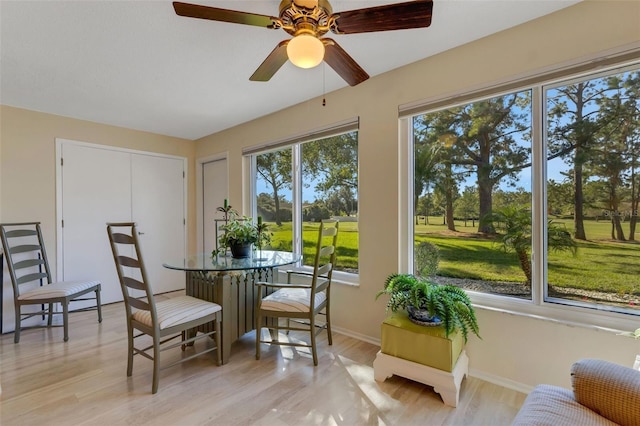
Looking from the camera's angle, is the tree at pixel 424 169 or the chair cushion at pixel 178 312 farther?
the tree at pixel 424 169

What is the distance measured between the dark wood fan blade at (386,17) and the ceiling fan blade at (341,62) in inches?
2.9

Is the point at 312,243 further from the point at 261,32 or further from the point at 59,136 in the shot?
the point at 59,136

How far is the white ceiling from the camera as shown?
1702mm

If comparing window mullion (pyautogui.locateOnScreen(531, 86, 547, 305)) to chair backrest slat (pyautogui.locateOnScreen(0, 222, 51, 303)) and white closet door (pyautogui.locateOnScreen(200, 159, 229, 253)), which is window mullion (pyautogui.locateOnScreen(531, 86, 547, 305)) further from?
chair backrest slat (pyautogui.locateOnScreen(0, 222, 51, 303))

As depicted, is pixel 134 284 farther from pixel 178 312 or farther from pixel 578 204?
pixel 578 204

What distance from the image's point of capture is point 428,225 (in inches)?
94.3

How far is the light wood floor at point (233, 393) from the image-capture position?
1.66m

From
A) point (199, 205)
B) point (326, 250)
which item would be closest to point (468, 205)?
point (326, 250)

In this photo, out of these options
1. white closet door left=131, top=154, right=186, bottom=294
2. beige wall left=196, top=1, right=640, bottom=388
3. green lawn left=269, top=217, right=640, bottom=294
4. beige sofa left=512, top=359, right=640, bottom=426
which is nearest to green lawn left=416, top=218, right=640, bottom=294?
green lawn left=269, top=217, right=640, bottom=294

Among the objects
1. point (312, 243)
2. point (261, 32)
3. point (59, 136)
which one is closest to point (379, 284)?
point (312, 243)

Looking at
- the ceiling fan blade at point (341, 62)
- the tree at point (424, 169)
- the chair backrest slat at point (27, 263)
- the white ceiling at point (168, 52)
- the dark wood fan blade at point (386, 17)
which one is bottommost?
the chair backrest slat at point (27, 263)

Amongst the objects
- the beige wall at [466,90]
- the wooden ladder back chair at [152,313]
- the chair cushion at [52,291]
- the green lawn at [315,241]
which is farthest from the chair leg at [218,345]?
the chair cushion at [52,291]

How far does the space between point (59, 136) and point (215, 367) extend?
330 centimetres

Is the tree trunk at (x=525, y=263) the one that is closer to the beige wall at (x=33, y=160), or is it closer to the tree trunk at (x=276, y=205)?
the tree trunk at (x=276, y=205)
